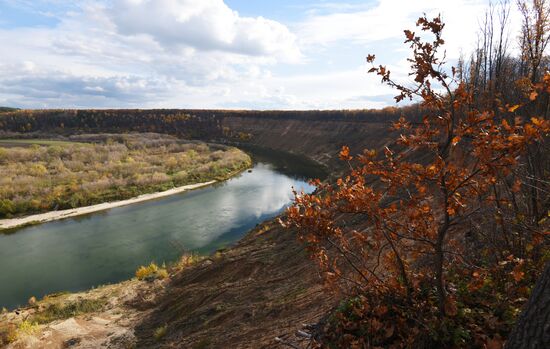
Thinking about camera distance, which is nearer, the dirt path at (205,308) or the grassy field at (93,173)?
the dirt path at (205,308)

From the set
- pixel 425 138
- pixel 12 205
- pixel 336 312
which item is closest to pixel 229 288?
pixel 336 312

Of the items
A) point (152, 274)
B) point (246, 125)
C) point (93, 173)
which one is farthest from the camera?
point (246, 125)

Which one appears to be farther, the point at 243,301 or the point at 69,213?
the point at 69,213

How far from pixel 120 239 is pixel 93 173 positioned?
70.5 ft

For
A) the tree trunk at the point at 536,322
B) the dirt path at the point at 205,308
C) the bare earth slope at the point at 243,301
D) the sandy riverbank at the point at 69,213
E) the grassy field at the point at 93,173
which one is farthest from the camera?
the grassy field at the point at 93,173

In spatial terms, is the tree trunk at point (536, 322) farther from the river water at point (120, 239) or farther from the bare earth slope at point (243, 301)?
the river water at point (120, 239)

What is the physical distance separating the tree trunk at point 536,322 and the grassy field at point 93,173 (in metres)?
38.7

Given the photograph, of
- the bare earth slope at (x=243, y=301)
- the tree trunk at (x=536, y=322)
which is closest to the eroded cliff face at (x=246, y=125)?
the bare earth slope at (x=243, y=301)

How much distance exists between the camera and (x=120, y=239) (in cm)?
2667

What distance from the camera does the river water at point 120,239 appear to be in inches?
813

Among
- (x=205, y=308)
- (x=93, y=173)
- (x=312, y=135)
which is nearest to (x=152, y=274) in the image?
(x=205, y=308)

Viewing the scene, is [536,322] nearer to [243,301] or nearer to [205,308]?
[243,301]

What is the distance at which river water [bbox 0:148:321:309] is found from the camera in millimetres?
20641

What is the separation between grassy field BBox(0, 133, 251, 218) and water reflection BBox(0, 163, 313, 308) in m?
4.54
